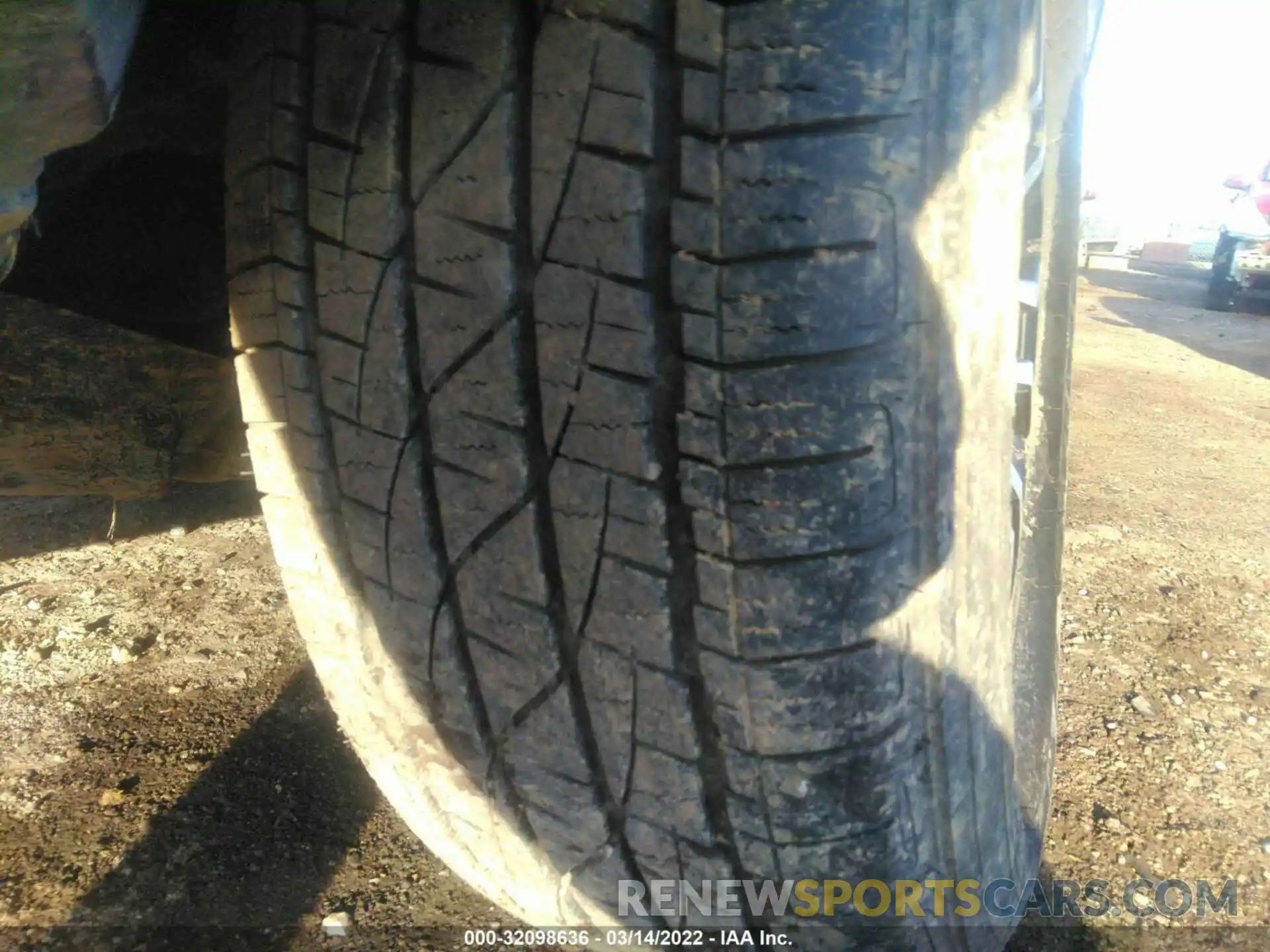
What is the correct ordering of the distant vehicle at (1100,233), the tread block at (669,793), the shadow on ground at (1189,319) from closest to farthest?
the tread block at (669,793), the shadow on ground at (1189,319), the distant vehicle at (1100,233)

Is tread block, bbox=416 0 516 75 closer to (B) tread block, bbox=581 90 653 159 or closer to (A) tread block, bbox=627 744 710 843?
(B) tread block, bbox=581 90 653 159

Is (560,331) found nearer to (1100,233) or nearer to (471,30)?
(471,30)

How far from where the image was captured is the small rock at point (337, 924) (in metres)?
1.25

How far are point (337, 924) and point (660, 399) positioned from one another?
93 centimetres

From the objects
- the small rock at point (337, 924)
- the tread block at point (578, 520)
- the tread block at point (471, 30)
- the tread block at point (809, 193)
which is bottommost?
the small rock at point (337, 924)

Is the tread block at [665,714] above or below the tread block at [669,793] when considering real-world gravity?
above

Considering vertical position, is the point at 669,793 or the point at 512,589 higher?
the point at 512,589

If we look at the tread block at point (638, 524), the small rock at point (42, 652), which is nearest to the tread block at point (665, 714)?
the tread block at point (638, 524)

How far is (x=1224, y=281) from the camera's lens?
8320 millimetres

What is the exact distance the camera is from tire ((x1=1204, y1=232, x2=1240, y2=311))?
8.23 m

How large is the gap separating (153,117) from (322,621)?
1.92 feet

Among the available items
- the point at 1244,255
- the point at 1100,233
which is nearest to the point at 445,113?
the point at 1244,255

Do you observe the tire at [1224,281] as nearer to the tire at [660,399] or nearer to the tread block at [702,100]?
the tire at [660,399]

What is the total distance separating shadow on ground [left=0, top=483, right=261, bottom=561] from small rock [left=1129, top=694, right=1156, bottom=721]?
6.33ft
